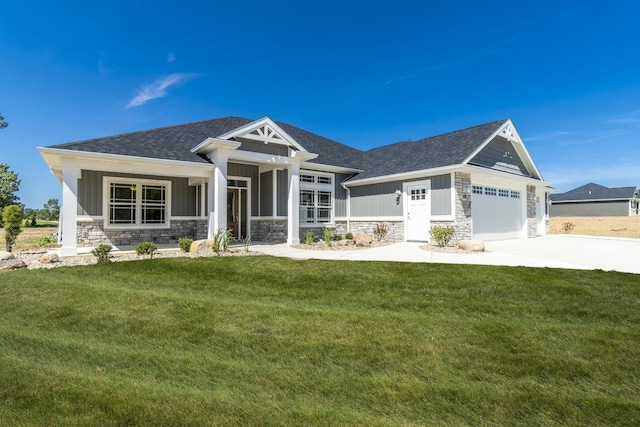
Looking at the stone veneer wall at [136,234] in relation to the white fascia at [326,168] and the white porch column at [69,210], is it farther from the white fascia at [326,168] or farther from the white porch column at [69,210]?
the white fascia at [326,168]

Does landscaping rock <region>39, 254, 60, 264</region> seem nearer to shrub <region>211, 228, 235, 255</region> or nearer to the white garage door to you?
shrub <region>211, 228, 235, 255</region>

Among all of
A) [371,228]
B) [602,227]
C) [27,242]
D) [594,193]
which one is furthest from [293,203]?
[594,193]

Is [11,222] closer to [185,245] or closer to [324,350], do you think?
[185,245]

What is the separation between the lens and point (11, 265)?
7.38 metres

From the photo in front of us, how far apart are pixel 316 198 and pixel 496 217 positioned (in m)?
8.73

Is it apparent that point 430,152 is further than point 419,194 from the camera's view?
Yes

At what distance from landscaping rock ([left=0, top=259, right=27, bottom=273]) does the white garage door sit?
15.0 metres

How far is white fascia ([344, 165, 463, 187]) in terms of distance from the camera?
1238 centimetres

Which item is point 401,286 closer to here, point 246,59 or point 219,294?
point 219,294

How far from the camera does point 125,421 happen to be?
2355mm

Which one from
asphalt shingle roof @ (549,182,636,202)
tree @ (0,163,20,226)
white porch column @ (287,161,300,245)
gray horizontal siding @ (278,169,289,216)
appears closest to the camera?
white porch column @ (287,161,300,245)

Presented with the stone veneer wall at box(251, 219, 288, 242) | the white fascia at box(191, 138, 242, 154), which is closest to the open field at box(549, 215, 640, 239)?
the stone veneer wall at box(251, 219, 288, 242)

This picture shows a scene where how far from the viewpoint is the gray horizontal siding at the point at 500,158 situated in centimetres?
1429

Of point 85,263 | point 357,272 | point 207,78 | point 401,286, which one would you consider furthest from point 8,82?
point 401,286
